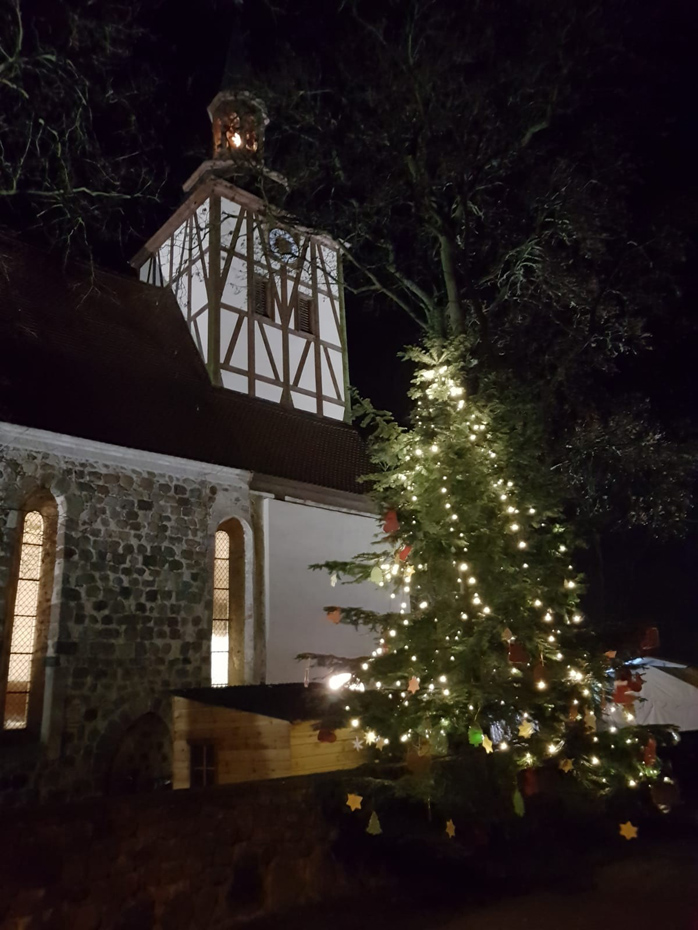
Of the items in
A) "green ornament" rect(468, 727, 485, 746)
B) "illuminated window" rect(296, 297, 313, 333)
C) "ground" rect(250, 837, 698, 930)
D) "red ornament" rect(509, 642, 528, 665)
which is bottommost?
"ground" rect(250, 837, 698, 930)

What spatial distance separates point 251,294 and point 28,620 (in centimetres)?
699

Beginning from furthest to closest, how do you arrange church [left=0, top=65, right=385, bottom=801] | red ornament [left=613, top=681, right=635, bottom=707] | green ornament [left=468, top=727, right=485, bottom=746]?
church [left=0, top=65, right=385, bottom=801]
red ornament [left=613, top=681, right=635, bottom=707]
green ornament [left=468, top=727, right=485, bottom=746]

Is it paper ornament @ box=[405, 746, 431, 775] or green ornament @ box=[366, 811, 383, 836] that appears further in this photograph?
paper ornament @ box=[405, 746, 431, 775]

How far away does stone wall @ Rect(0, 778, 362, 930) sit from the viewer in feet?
13.0

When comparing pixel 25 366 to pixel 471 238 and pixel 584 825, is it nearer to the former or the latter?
pixel 471 238

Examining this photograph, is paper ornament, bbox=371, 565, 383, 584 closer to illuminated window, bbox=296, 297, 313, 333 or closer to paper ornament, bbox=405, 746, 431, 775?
paper ornament, bbox=405, 746, 431, 775

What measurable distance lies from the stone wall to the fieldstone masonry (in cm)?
421

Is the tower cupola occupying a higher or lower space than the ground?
higher

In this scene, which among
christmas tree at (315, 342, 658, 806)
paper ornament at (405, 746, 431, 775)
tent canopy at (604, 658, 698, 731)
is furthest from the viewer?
tent canopy at (604, 658, 698, 731)

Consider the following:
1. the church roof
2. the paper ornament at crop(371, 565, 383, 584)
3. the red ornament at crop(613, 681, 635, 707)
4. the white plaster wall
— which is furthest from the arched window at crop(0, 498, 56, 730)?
the red ornament at crop(613, 681, 635, 707)

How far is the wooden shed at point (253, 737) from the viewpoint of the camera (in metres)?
7.47

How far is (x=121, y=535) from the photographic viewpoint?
31.0 ft

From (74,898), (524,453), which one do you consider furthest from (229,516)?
(74,898)

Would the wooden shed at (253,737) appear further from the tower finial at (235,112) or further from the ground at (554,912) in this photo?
the tower finial at (235,112)
